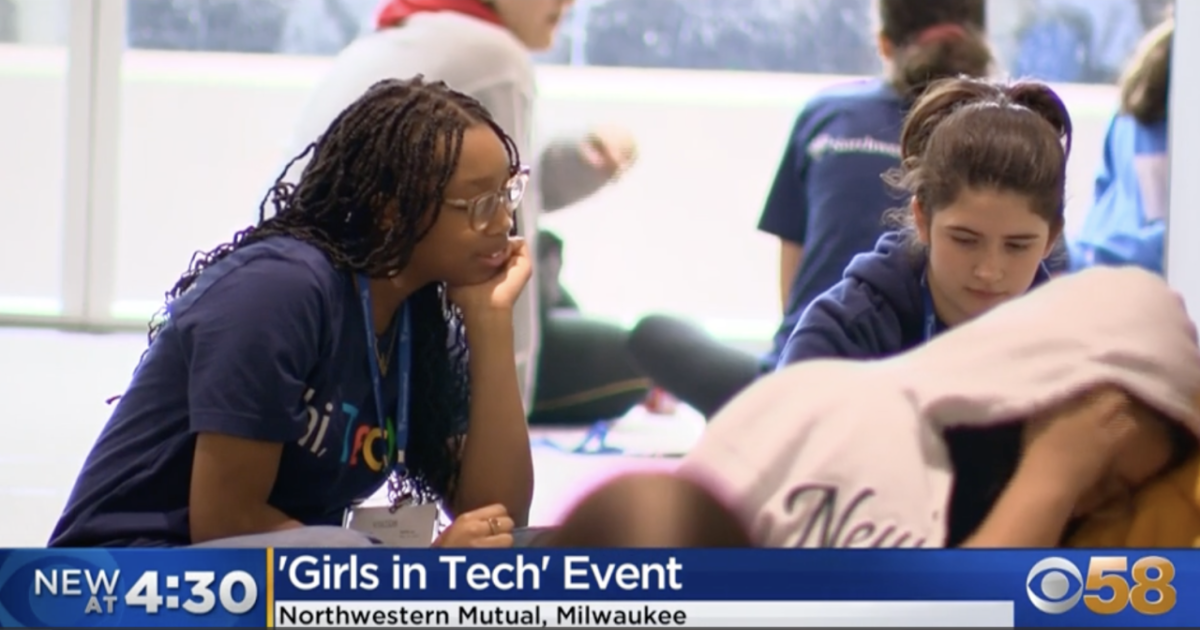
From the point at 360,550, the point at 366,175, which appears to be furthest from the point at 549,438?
the point at 366,175

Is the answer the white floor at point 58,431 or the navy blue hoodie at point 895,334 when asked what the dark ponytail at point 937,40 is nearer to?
the navy blue hoodie at point 895,334

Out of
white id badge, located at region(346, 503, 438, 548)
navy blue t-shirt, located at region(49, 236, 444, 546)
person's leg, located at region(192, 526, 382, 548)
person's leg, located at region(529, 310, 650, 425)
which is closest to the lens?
navy blue t-shirt, located at region(49, 236, 444, 546)

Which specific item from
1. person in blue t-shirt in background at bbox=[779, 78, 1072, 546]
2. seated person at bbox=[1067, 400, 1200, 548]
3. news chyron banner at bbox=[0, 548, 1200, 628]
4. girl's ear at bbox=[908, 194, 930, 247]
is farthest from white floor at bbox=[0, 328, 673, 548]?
seated person at bbox=[1067, 400, 1200, 548]

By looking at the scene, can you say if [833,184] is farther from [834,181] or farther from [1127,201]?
[1127,201]

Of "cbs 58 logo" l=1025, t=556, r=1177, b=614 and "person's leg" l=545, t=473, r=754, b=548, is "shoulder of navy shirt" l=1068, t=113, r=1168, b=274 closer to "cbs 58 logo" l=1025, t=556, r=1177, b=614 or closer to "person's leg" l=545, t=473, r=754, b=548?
"cbs 58 logo" l=1025, t=556, r=1177, b=614

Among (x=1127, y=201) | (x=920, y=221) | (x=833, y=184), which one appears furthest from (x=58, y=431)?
(x=1127, y=201)

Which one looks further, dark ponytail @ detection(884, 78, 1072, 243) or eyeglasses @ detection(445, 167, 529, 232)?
dark ponytail @ detection(884, 78, 1072, 243)

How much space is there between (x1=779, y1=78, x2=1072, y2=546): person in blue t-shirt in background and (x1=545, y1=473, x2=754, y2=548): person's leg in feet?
0.84

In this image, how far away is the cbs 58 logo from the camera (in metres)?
2.00

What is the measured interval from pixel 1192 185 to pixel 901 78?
0.52 m

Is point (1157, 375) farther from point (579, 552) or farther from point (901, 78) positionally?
point (579, 552)

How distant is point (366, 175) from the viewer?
1918 mm

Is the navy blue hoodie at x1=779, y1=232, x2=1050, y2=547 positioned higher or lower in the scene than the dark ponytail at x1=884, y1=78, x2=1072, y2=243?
lower

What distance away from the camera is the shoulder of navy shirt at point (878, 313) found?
2068 millimetres
